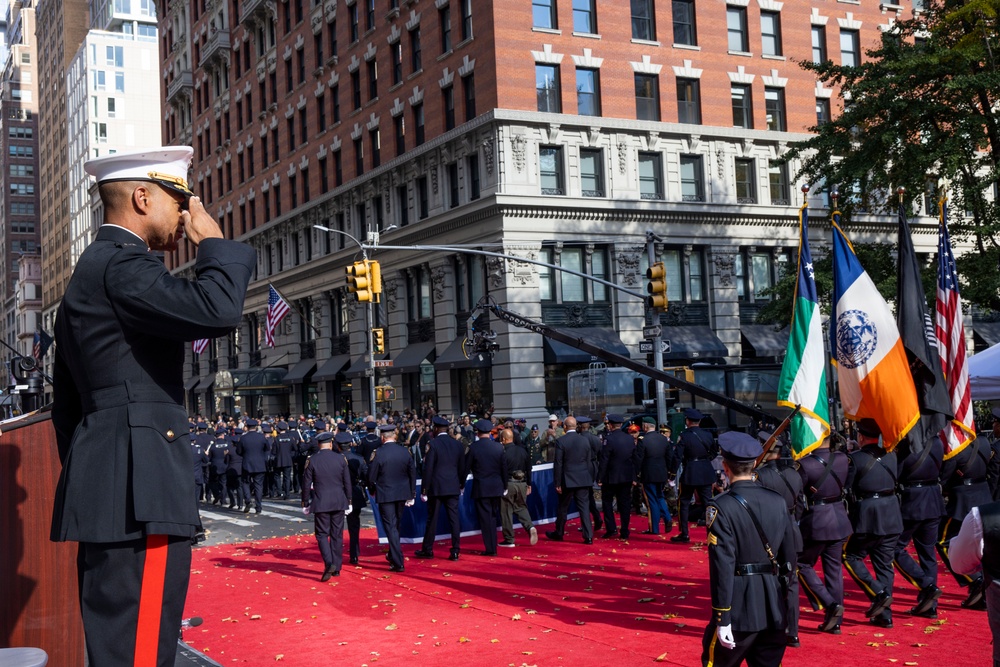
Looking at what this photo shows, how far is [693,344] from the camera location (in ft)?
126

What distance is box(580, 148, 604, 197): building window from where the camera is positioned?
1475 inches

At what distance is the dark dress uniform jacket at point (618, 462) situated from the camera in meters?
17.5

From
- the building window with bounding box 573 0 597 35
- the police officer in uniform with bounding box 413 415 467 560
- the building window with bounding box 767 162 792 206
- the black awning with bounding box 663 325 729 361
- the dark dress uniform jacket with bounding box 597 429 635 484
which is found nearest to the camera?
the police officer in uniform with bounding box 413 415 467 560

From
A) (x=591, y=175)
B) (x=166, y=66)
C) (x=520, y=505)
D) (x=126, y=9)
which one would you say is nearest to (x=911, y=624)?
(x=520, y=505)

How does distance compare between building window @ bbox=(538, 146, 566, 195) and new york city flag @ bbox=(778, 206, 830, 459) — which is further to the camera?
building window @ bbox=(538, 146, 566, 195)

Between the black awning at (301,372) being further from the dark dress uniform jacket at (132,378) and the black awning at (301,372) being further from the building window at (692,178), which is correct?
the dark dress uniform jacket at (132,378)

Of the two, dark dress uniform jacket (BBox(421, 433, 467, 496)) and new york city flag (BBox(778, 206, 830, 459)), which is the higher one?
new york city flag (BBox(778, 206, 830, 459))

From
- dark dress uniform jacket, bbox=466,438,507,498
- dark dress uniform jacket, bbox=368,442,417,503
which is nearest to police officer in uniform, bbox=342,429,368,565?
dark dress uniform jacket, bbox=368,442,417,503

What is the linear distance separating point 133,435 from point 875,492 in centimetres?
894

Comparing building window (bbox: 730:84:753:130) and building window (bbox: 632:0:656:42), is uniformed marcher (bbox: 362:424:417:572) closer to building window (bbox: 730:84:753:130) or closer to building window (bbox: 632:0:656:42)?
building window (bbox: 632:0:656:42)

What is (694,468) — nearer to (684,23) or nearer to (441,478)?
(441,478)

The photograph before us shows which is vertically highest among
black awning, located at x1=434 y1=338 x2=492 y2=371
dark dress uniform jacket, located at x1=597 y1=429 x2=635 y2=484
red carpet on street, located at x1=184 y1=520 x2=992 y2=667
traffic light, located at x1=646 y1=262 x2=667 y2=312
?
traffic light, located at x1=646 y1=262 x2=667 y2=312

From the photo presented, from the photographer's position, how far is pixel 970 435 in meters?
12.3

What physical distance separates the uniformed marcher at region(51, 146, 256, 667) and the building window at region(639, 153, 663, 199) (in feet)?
119
